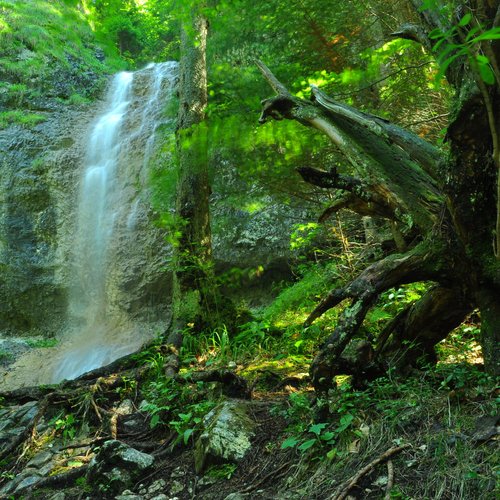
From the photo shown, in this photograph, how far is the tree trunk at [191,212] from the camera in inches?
269

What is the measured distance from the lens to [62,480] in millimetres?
3615

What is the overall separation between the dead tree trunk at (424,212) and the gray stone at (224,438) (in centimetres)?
66

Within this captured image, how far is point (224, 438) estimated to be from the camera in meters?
3.29

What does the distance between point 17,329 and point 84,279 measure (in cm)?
185

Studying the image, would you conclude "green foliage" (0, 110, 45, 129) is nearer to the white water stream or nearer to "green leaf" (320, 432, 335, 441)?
the white water stream

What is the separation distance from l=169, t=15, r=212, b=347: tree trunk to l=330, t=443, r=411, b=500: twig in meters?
4.41

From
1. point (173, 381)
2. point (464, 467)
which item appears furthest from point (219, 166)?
point (464, 467)

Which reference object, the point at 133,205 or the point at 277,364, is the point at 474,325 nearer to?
the point at 277,364

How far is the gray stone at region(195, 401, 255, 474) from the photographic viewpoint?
10.6 feet

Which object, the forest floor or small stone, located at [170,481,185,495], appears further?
small stone, located at [170,481,185,495]

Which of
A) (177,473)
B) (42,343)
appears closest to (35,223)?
(42,343)

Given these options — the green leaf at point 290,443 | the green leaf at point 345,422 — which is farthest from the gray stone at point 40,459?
the green leaf at point 345,422

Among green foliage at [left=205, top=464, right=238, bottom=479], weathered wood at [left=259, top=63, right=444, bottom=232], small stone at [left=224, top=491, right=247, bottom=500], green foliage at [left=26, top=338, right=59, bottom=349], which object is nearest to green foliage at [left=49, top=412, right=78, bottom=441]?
green foliage at [left=205, top=464, right=238, bottom=479]

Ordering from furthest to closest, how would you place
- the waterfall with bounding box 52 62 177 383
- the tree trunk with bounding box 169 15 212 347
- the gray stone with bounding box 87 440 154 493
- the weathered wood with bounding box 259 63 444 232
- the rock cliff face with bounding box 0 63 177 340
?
the rock cliff face with bounding box 0 63 177 340 < the waterfall with bounding box 52 62 177 383 < the tree trunk with bounding box 169 15 212 347 < the weathered wood with bounding box 259 63 444 232 < the gray stone with bounding box 87 440 154 493
